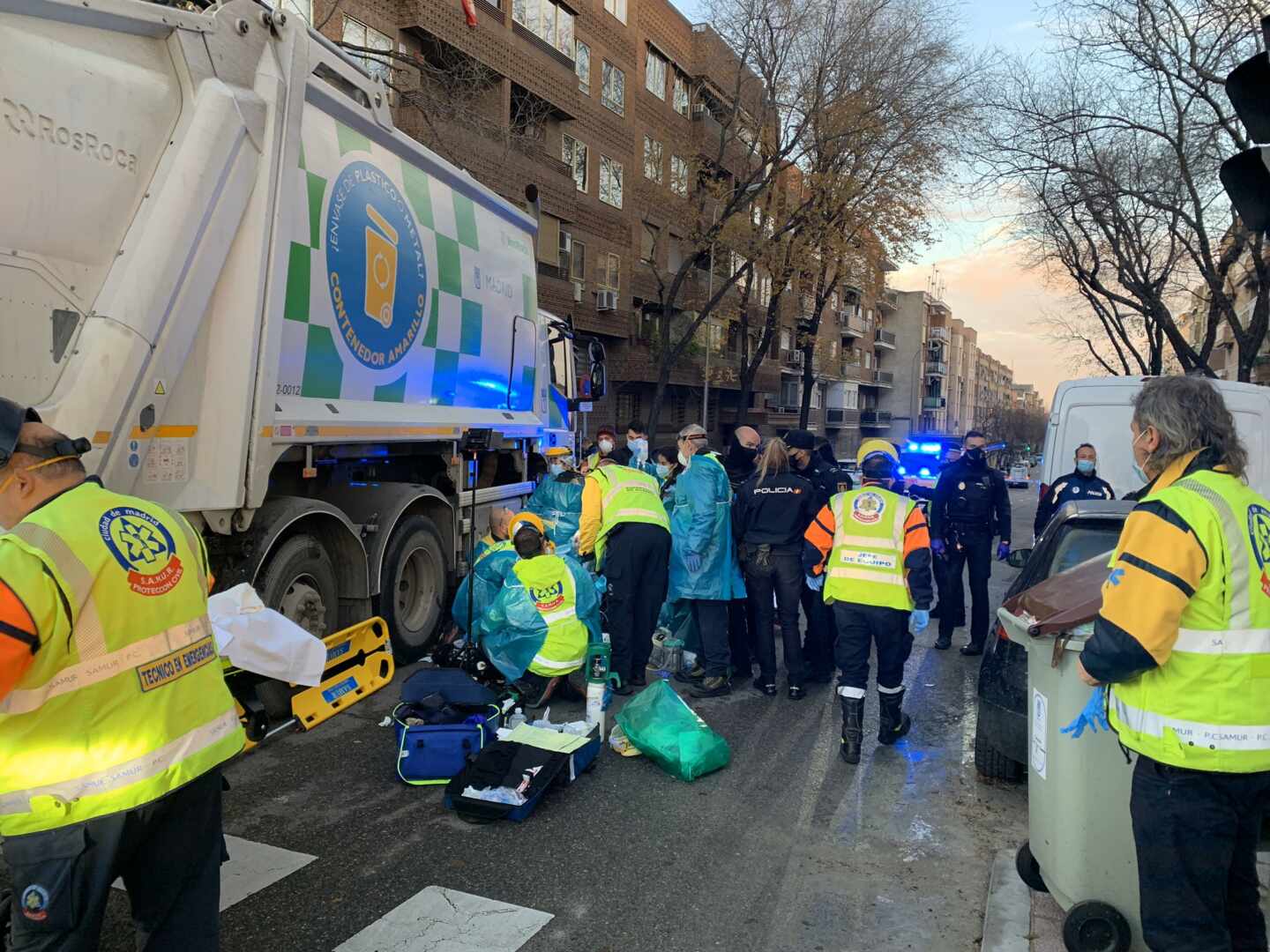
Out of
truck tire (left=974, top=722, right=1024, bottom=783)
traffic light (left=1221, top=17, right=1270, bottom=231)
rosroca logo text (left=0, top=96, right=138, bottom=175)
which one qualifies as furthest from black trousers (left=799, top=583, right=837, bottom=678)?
rosroca logo text (left=0, top=96, right=138, bottom=175)

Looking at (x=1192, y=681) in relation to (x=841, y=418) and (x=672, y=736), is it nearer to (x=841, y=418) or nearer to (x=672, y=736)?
(x=672, y=736)

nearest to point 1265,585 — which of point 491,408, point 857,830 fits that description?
point 857,830

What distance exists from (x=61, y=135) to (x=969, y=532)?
6.75 m

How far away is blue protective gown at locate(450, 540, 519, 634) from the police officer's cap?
4.17m

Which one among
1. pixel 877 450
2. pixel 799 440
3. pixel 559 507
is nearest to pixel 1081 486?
pixel 799 440

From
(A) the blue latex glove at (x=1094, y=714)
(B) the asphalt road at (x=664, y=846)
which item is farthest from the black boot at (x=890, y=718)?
(A) the blue latex glove at (x=1094, y=714)

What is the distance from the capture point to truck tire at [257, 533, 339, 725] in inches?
197

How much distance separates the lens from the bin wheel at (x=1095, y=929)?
8.89 ft

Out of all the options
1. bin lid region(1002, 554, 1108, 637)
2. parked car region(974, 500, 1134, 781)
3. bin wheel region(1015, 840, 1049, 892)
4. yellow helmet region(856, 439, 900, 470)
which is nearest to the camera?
bin lid region(1002, 554, 1108, 637)

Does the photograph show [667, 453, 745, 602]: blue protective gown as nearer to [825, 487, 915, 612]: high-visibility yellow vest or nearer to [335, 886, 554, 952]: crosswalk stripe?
[825, 487, 915, 612]: high-visibility yellow vest

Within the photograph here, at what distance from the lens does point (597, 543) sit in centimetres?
638

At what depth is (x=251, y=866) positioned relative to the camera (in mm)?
3604

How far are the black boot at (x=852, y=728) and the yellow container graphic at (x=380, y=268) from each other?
148 inches

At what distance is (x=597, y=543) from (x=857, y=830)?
286cm
